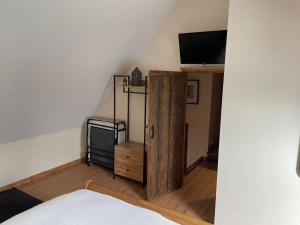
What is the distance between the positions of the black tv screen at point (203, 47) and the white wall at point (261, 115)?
0.69 m

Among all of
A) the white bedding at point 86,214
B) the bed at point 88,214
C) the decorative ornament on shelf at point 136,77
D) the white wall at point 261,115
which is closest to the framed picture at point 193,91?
the decorative ornament on shelf at point 136,77

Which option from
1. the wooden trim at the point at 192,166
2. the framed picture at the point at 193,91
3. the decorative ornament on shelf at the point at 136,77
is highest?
the decorative ornament on shelf at the point at 136,77

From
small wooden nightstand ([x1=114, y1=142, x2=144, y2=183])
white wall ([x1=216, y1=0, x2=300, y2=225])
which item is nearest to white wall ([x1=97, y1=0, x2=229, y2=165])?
small wooden nightstand ([x1=114, y1=142, x2=144, y2=183])

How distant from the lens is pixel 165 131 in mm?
2990

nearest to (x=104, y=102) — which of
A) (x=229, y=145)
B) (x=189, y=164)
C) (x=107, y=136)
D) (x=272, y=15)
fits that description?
(x=107, y=136)

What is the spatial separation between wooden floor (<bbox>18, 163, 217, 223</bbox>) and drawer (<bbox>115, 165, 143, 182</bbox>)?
90mm

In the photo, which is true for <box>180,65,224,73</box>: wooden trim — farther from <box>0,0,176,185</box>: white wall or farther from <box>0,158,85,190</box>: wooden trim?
<box>0,158,85,190</box>: wooden trim

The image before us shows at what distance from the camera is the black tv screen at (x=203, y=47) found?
279cm

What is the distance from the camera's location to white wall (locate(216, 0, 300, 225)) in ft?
6.28

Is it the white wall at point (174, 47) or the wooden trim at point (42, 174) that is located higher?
the white wall at point (174, 47)

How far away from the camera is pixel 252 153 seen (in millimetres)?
2133

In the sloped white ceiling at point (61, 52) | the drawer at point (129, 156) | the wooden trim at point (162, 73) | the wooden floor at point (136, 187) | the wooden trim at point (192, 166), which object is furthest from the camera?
the wooden trim at point (192, 166)

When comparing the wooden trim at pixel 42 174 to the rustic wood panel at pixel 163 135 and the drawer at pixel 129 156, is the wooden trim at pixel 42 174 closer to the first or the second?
the drawer at pixel 129 156

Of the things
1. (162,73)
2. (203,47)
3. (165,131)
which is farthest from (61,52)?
(203,47)
